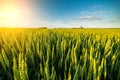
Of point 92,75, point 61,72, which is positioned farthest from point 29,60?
point 92,75

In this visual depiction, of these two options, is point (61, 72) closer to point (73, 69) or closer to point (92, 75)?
point (73, 69)

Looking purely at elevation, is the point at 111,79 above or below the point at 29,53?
below

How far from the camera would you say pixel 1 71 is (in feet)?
4.08

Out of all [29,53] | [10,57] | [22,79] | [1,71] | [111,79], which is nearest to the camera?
[22,79]

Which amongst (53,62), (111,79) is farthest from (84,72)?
(53,62)

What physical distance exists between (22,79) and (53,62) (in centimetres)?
45

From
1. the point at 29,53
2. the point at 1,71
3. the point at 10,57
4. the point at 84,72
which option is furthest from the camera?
the point at 10,57

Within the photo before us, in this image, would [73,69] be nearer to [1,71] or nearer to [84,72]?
[84,72]

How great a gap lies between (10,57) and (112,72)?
0.83 metres

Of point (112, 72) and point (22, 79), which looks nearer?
point (22, 79)

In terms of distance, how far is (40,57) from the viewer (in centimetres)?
130

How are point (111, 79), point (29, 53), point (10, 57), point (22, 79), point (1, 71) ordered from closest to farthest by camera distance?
1. point (22, 79)
2. point (111, 79)
3. point (1, 71)
4. point (29, 53)
5. point (10, 57)

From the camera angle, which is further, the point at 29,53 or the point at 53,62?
the point at 29,53

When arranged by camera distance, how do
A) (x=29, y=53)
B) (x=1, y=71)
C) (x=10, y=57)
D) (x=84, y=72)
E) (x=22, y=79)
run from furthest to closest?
(x=10, y=57)
(x=29, y=53)
(x=1, y=71)
(x=84, y=72)
(x=22, y=79)
